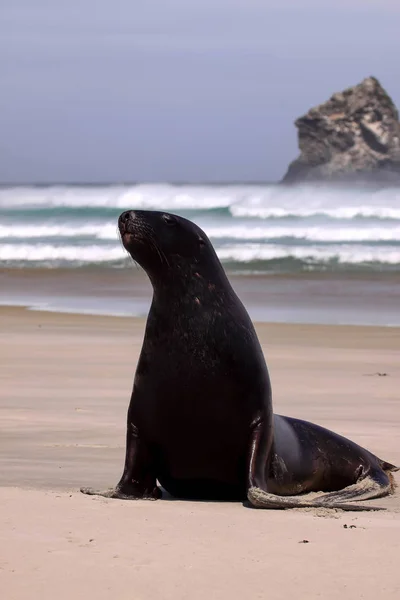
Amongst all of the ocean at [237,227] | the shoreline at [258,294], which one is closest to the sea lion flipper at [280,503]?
the shoreline at [258,294]

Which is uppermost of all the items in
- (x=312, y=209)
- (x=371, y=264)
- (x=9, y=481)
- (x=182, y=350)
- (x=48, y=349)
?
(x=312, y=209)

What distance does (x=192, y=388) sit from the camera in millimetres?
5312

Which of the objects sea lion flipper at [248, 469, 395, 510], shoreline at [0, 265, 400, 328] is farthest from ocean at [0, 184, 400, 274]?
sea lion flipper at [248, 469, 395, 510]

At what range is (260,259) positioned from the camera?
28156mm

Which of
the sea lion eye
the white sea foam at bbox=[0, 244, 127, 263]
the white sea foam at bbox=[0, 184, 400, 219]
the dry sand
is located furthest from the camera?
the white sea foam at bbox=[0, 184, 400, 219]

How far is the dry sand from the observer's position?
3.74m

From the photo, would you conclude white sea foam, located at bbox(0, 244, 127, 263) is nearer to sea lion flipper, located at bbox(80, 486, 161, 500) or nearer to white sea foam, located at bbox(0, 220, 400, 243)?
white sea foam, located at bbox(0, 220, 400, 243)

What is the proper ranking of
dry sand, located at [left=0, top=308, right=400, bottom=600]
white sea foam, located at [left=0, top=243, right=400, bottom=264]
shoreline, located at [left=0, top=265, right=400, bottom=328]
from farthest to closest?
white sea foam, located at [left=0, top=243, right=400, bottom=264] → shoreline, located at [left=0, top=265, right=400, bottom=328] → dry sand, located at [left=0, top=308, right=400, bottom=600]

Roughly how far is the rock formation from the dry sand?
3894 inches

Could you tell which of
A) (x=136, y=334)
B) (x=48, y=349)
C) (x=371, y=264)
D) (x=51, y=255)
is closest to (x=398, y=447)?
(x=48, y=349)

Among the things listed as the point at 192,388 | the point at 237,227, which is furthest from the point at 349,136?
the point at 192,388

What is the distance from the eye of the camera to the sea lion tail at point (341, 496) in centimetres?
506

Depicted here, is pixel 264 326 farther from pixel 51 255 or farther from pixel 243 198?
pixel 243 198

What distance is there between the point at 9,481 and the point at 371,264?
2104cm
